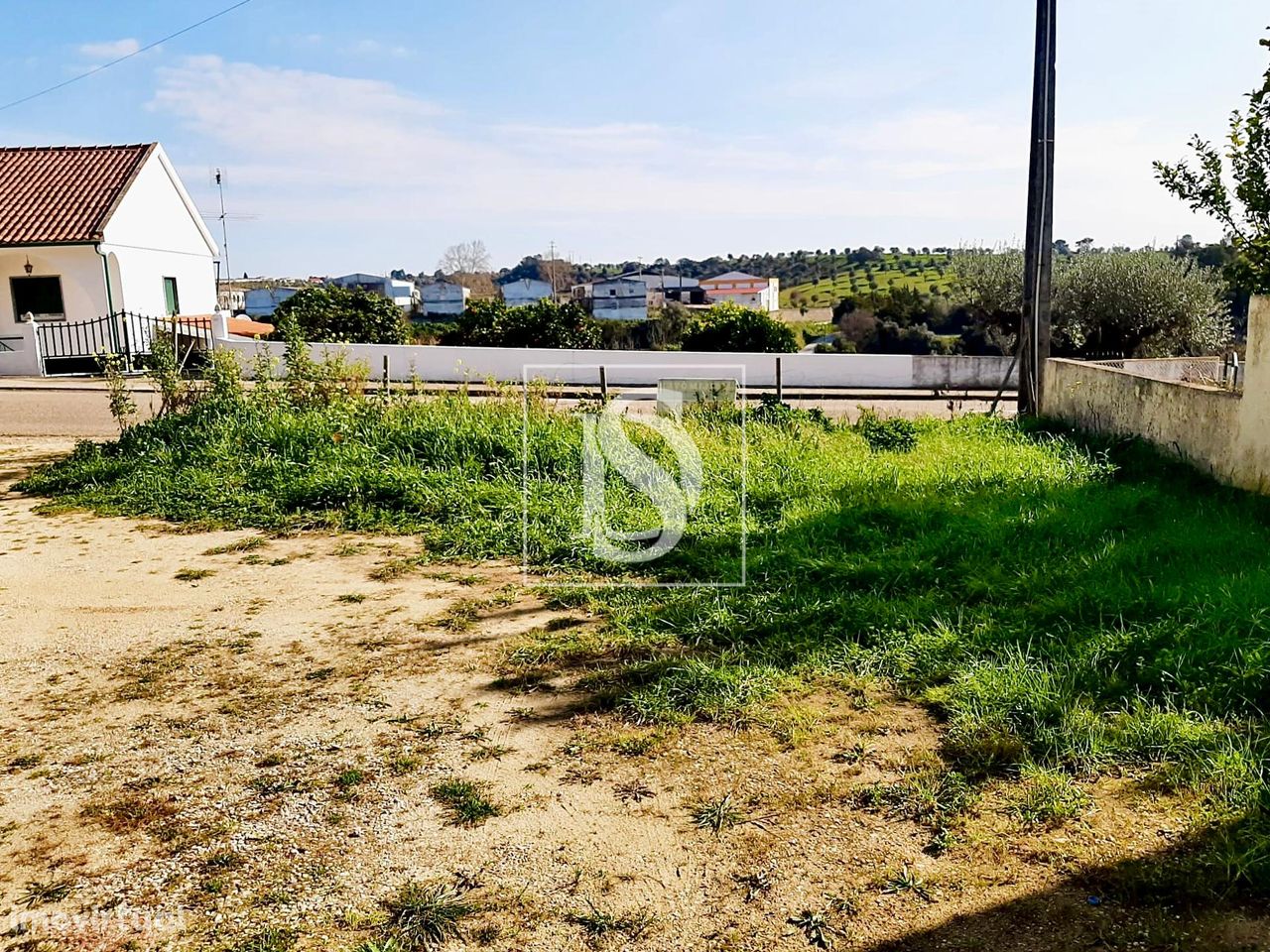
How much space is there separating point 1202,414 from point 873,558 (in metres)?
4.62

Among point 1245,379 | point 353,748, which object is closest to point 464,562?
point 353,748

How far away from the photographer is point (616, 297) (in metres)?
83.7

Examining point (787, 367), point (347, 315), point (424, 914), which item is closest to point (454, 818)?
point (424, 914)

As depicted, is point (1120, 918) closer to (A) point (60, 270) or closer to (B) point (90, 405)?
(B) point (90, 405)

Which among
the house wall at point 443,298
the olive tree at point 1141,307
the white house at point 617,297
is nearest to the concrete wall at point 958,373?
the olive tree at point 1141,307

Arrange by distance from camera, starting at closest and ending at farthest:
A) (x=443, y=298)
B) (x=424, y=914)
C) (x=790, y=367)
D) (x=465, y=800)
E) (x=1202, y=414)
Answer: (x=424, y=914), (x=465, y=800), (x=1202, y=414), (x=790, y=367), (x=443, y=298)

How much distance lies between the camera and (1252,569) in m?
5.95

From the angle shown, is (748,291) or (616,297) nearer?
(748,291)

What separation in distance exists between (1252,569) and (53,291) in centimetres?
2843

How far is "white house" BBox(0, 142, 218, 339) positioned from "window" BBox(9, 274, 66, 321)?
0.09ft

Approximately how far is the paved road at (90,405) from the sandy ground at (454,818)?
28.3ft

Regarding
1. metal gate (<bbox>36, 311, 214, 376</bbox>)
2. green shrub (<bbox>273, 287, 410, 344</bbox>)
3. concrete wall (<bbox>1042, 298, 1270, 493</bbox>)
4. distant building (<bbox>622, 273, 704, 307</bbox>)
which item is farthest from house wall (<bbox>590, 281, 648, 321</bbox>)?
concrete wall (<bbox>1042, 298, 1270, 493</bbox>)

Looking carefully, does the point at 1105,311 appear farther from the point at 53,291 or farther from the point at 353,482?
the point at 53,291

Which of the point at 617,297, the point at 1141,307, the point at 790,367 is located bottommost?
the point at 790,367
